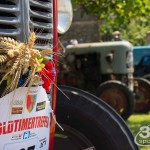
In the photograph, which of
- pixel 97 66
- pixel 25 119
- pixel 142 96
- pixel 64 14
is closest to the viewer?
pixel 25 119

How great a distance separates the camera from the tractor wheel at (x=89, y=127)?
11.6 ft

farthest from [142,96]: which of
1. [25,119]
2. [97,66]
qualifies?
[25,119]

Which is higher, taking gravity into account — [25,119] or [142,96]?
[25,119]

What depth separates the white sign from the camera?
2.89 metres

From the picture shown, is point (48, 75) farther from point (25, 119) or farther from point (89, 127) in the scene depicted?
point (89, 127)

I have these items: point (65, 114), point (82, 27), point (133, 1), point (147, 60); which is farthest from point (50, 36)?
point (82, 27)

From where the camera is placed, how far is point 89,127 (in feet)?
11.6

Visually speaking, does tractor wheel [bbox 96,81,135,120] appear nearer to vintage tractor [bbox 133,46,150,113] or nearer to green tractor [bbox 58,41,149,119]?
green tractor [bbox 58,41,149,119]

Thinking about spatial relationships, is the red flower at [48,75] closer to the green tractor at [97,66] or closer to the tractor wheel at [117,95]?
the tractor wheel at [117,95]

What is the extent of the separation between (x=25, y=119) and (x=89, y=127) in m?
0.65

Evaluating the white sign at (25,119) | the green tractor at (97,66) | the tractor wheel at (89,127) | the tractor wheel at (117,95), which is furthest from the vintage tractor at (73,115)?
the green tractor at (97,66)

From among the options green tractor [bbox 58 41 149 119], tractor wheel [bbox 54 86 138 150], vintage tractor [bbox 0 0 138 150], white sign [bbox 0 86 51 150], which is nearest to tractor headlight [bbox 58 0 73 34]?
vintage tractor [bbox 0 0 138 150]

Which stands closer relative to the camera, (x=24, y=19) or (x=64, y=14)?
(x=24, y=19)

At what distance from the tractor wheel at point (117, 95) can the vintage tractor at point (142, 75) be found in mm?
1303
